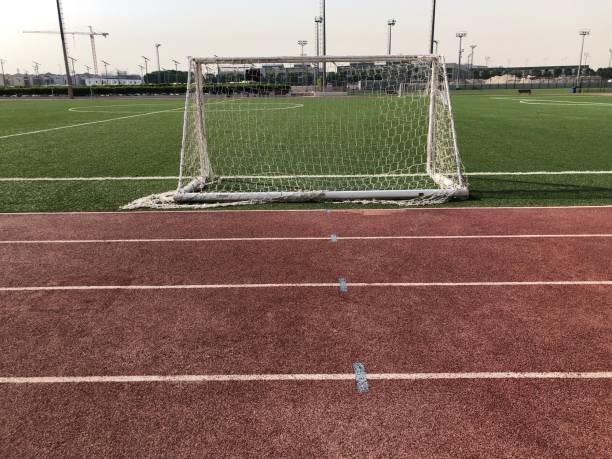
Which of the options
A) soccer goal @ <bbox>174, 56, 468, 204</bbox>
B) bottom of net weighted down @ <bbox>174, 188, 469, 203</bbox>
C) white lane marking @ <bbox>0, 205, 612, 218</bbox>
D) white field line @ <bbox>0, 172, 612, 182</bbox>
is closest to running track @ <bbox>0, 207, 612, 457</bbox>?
white lane marking @ <bbox>0, 205, 612, 218</bbox>

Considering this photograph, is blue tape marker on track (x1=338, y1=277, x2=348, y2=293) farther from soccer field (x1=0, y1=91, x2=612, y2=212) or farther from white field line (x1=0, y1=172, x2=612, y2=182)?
white field line (x1=0, y1=172, x2=612, y2=182)

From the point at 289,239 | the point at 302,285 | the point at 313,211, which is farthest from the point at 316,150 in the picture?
the point at 302,285

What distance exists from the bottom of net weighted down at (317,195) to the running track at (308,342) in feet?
5.38

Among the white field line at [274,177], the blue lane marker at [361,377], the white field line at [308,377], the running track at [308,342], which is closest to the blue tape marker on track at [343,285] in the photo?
the running track at [308,342]

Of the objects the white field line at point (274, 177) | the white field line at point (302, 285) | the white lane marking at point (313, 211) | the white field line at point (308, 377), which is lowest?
the white field line at point (308, 377)

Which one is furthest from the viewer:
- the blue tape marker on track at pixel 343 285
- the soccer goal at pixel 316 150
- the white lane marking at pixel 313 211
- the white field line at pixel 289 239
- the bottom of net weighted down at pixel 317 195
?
the soccer goal at pixel 316 150

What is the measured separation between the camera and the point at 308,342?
3854 mm

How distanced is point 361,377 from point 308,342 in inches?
23.6

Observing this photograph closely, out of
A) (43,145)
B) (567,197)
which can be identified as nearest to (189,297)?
(567,197)

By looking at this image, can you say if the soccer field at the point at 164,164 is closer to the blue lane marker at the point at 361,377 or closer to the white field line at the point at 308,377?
the white field line at the point at 308,377

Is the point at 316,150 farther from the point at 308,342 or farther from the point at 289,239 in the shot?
the point at 308,342

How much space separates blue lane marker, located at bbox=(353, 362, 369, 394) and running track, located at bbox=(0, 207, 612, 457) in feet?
0.14

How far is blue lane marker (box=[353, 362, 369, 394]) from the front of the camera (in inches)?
129

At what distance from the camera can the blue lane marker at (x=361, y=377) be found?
327 cm
